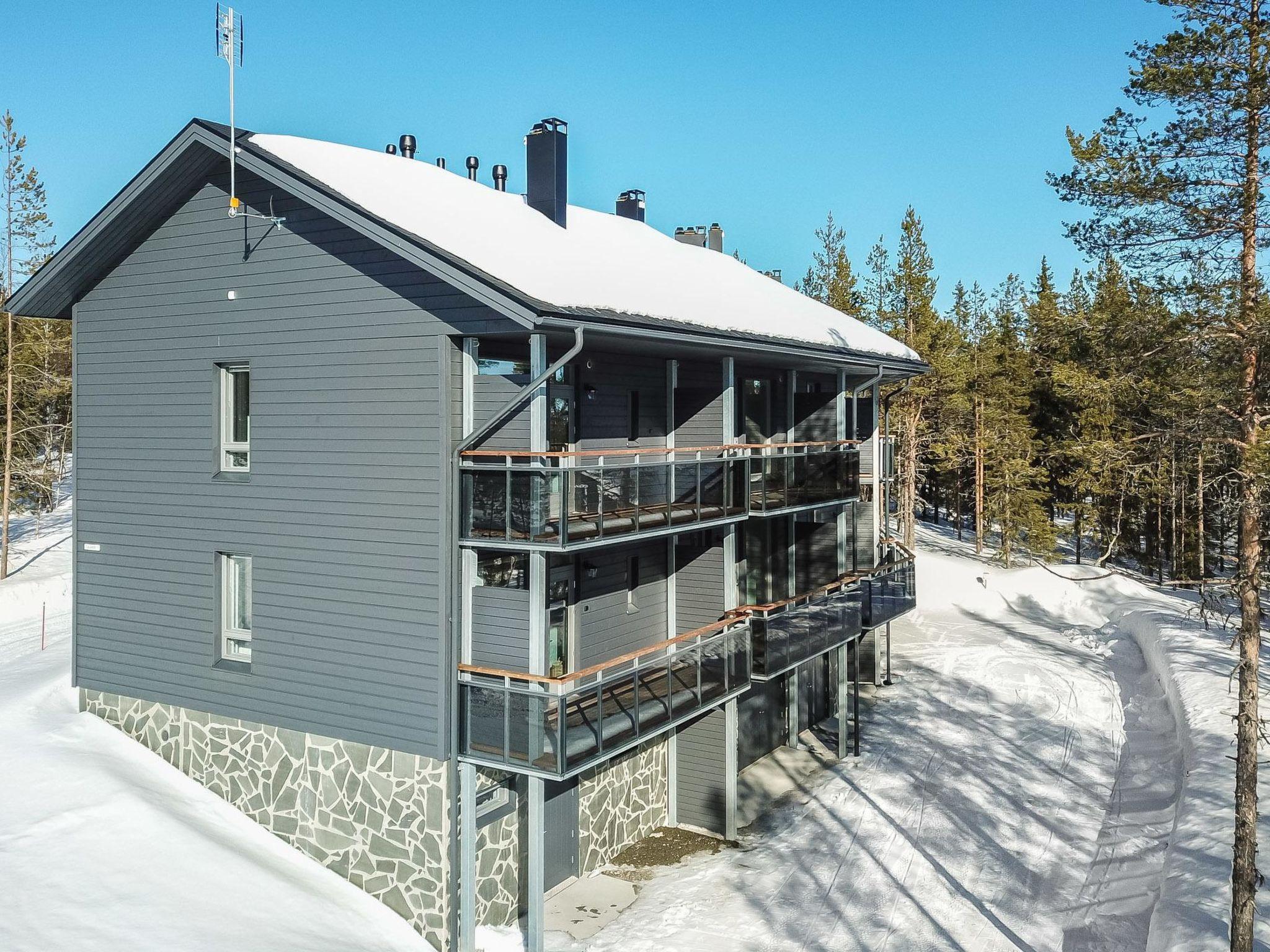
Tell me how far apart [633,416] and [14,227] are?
23913mm

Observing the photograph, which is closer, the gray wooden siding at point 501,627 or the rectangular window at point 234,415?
the gray wooden siding at point 501,627

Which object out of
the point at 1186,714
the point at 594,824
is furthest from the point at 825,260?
the point at 594,824

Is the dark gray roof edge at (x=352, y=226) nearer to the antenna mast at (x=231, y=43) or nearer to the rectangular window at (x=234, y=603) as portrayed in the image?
the antenna mast at (x=231, y=43)

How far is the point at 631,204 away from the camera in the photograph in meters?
20.5

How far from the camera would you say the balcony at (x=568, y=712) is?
407 inches

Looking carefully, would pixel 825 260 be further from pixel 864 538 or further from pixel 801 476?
pixel 801 476

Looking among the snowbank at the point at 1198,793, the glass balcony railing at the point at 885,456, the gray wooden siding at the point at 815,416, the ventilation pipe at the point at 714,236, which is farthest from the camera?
the ventilation pipe at the point at 714,236

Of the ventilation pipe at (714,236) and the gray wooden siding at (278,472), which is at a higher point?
the ventilation pipe at (714,236)

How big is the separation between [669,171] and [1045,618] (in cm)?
2442

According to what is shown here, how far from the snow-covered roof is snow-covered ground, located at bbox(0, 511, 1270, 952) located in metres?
7.49

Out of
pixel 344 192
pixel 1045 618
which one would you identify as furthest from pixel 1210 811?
pixel 1045 618

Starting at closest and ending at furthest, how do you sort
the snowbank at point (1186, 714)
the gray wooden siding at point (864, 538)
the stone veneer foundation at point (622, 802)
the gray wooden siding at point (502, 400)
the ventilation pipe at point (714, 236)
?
the gray wooden siding at point (502, 400)
the snowbank at point (1186, 714)
the stone veneer foundation at point (622, 802)
the gray wooden siding at point (864, 538)
the ventilation pipe at point (714, 236)

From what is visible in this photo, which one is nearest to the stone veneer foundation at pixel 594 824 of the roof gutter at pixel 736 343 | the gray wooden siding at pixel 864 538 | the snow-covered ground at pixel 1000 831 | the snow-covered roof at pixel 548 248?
the snow-covered ground at pixel 1000 831

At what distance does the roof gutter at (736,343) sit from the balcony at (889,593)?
173 inches
